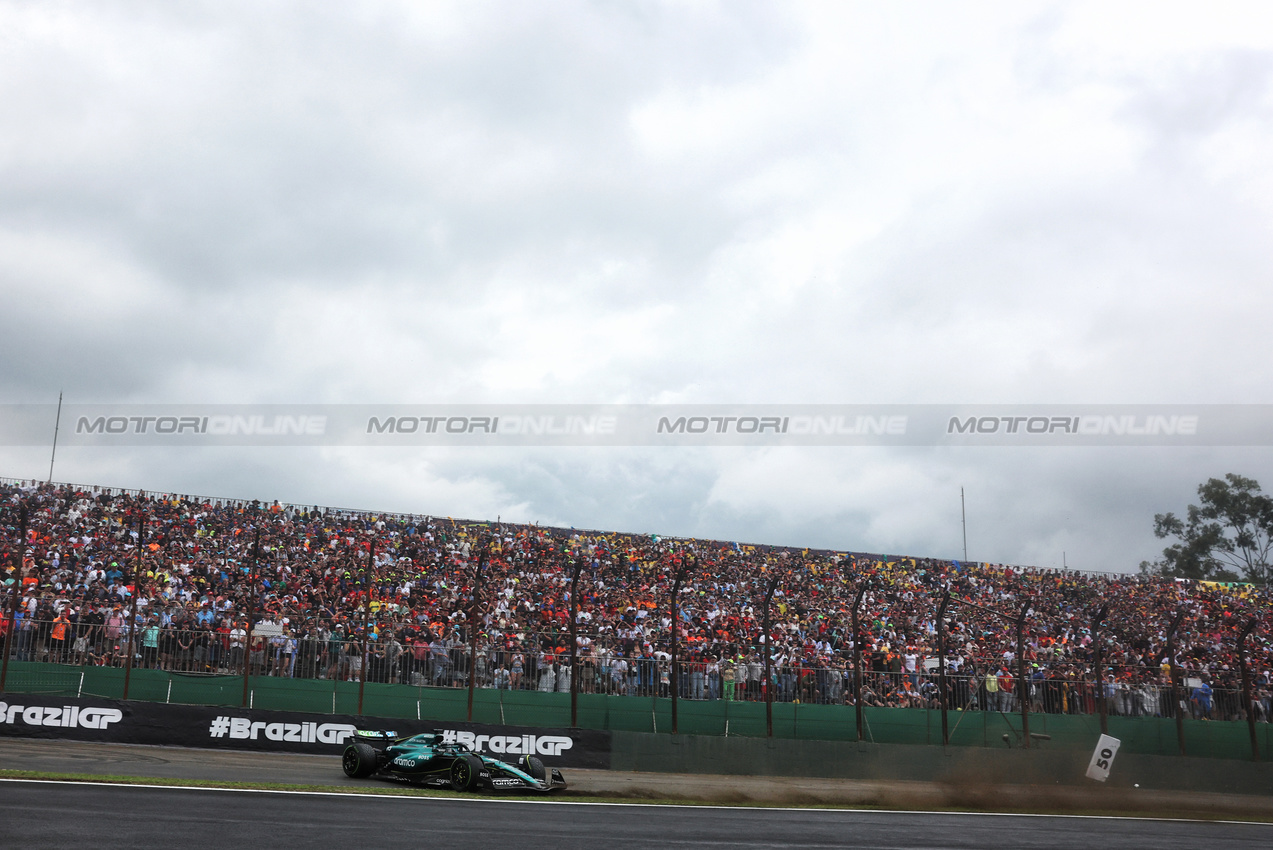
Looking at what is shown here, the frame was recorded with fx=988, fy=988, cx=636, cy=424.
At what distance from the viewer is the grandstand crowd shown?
21.3m

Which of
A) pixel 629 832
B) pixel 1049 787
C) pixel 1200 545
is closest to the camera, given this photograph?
pixel 629 832

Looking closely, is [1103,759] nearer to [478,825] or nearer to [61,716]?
[478,825]

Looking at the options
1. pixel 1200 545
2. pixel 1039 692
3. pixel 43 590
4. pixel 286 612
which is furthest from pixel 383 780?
pixel 1200 545

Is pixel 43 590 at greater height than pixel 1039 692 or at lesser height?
greater

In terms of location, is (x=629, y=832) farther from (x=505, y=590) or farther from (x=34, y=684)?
(x=505, y=590)

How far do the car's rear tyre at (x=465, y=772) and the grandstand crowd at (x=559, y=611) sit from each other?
14.2ft

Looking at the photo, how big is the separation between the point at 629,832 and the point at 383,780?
6341 mm

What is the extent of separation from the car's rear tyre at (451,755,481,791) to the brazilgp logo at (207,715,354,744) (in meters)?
4.74

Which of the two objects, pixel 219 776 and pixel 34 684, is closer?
pixel 219 776

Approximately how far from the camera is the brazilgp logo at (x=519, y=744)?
2045cm

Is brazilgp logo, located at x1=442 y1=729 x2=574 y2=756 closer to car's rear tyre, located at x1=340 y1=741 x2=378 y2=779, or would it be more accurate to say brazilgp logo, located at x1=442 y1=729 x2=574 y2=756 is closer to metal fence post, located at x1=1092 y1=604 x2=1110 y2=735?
car's rear tyre, located at x1=340 y1=741 x2=378 y2=779

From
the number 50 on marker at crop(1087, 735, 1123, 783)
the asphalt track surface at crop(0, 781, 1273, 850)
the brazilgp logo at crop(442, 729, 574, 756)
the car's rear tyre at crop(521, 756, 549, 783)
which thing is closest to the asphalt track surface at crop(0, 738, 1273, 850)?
the asphalt track surface at crop(0, 781, 1273, 850)

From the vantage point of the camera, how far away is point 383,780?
55.6ft

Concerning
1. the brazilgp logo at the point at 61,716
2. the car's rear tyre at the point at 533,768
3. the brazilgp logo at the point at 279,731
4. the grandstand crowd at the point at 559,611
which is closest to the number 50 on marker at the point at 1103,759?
the grandstand crowd at the point at 559,611
